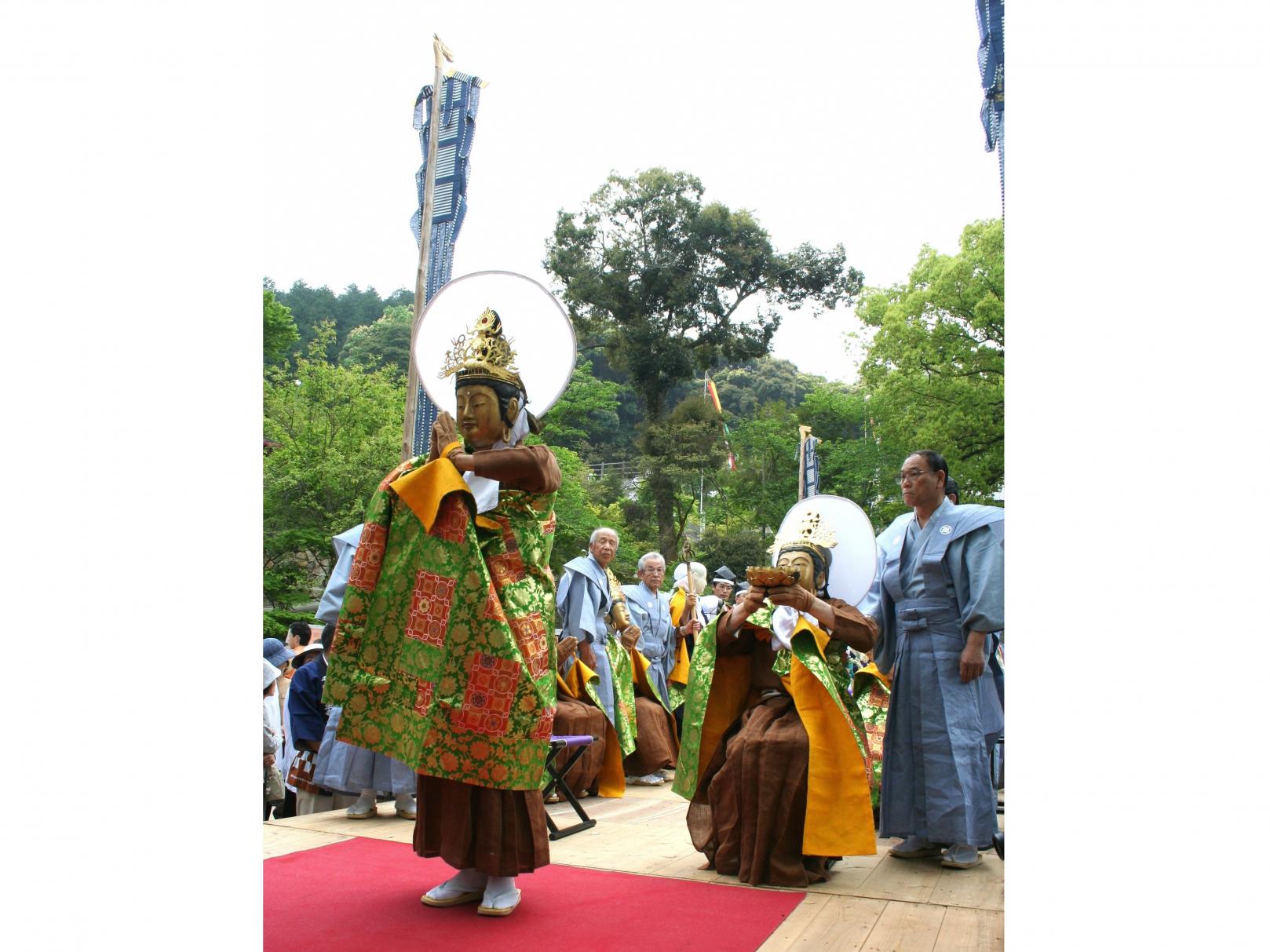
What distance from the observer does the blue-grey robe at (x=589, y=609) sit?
23.9ft

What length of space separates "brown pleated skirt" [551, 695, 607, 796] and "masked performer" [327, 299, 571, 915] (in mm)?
2795

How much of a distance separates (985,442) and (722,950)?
17.2 metres

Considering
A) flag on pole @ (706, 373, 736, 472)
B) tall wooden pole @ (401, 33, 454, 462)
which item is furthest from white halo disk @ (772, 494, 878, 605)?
flag on pole @ (706, 373, 736, 472)

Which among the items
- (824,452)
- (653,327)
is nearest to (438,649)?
(824,452)

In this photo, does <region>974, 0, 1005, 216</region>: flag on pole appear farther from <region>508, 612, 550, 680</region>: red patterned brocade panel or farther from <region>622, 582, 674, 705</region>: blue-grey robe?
<region>622, 582, 674, 705</region>: blue-grey robe

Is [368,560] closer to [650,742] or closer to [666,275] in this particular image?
[650,742]

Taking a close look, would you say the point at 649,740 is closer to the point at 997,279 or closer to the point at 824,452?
the point at 997,279

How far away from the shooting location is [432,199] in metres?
8.14

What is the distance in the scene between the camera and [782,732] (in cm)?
A: 417

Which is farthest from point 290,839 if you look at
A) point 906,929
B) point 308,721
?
point 906,929

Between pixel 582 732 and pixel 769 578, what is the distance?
2.79 meters

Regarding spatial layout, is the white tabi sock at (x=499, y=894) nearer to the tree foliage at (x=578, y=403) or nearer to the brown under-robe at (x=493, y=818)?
the brown under-robe at (x=493, y=818)

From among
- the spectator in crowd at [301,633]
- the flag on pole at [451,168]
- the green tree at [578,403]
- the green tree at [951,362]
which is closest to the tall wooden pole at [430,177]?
the flag on pole at [451,168]

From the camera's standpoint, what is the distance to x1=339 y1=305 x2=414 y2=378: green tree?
30.8 metres
